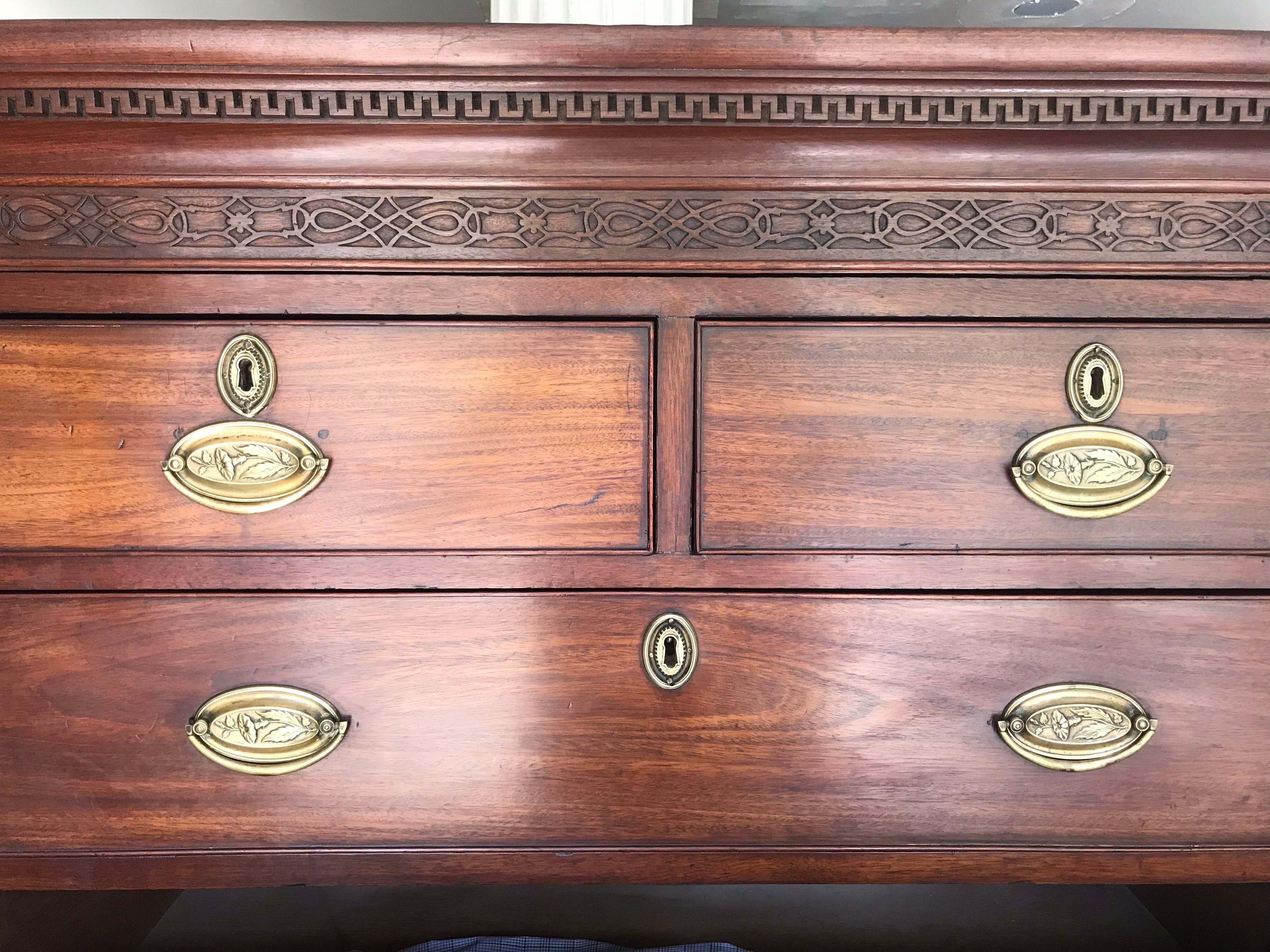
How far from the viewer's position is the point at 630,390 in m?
0.46

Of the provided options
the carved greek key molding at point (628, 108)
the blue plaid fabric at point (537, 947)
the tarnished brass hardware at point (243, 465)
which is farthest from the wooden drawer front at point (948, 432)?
the blue plaid fabric at point (537, 947)

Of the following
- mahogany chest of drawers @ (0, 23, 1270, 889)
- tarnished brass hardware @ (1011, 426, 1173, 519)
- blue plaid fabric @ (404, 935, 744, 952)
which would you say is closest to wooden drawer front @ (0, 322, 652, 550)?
mahogany chest of drawers @ (0, 23, 1270, 889)

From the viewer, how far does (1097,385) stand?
1.51ft

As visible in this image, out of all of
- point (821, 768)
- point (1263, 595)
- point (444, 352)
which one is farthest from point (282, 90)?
point (1263, 595)

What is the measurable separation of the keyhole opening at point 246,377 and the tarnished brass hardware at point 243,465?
2cm

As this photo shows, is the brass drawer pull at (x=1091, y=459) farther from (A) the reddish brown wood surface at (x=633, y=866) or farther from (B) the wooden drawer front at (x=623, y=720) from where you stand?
(A) the reddish brown wood surface at (x=633, y=866)

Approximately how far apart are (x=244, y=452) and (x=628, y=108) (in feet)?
0.94

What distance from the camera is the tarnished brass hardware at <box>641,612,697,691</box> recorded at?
46cm

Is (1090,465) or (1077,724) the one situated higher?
(1090,465)

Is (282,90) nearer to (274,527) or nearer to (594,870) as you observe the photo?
(274,527)

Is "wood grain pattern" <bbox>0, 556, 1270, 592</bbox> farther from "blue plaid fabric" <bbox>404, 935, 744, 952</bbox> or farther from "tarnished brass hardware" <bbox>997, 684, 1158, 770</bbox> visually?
"blue plaid fabric" <bbox>404, 935, 744, 952</bbox>

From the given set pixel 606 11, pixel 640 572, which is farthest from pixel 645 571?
pixel 606 11

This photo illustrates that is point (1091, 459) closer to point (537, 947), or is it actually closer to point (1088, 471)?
point (1088, 471)

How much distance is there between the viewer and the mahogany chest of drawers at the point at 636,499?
45 centimetres
